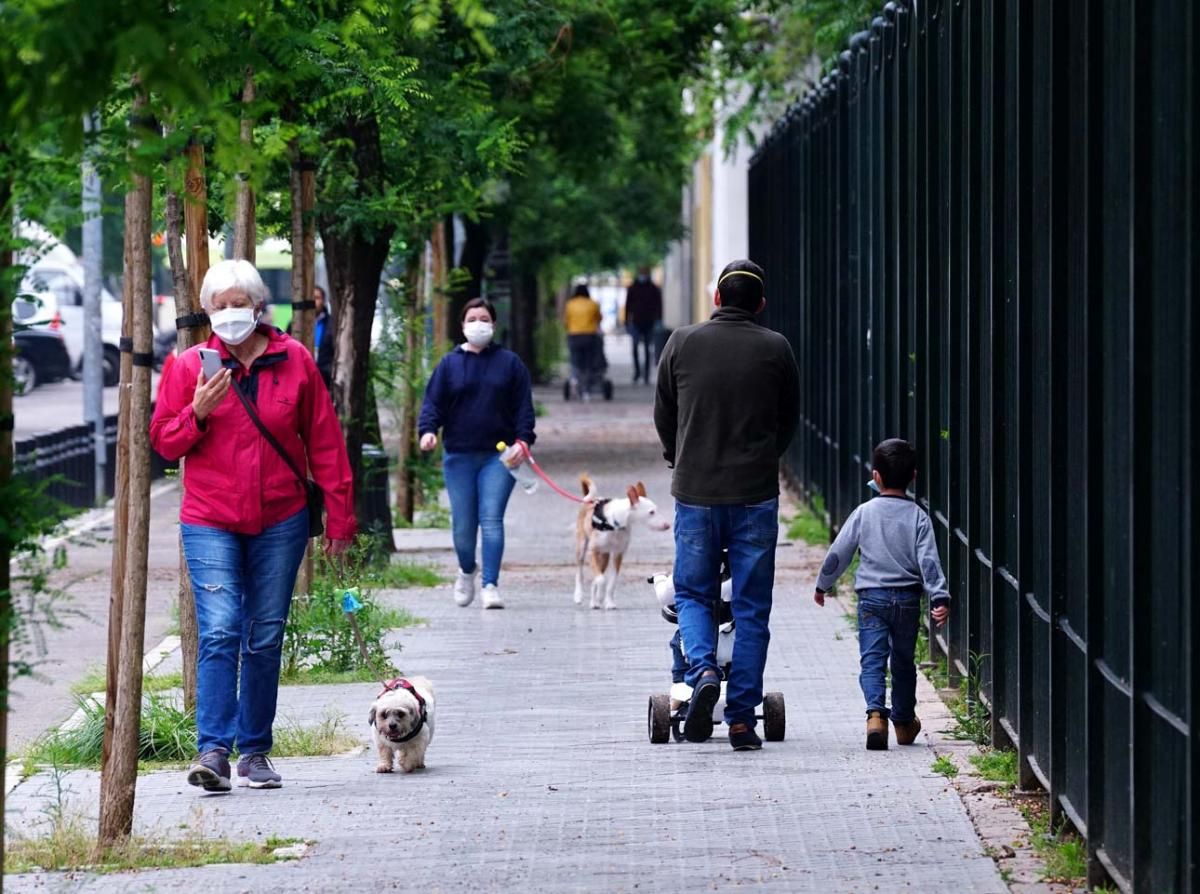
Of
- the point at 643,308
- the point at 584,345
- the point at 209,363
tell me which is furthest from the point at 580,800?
the point at 643,308

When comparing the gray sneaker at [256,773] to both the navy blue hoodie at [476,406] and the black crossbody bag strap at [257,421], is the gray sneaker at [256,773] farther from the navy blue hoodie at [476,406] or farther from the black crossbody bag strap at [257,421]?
the navy blue hoodie at [476,406]

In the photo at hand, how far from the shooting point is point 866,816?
7.51 meters

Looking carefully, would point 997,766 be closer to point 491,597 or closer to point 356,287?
point 491,597

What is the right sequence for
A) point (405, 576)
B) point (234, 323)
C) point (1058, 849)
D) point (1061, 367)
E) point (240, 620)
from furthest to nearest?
point (405, 576), point (240, 620), point (234, 323), point (1061, 367), point (1058, 849)

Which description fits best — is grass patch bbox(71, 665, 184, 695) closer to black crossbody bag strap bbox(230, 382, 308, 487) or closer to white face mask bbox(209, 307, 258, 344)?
black crossbody bag strap bbox(230, 382, 308, 487)

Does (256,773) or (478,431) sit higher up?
(478,431)

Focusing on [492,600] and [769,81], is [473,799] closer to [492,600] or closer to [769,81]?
[492,600]

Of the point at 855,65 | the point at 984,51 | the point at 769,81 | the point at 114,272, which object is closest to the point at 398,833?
the point at 984,51

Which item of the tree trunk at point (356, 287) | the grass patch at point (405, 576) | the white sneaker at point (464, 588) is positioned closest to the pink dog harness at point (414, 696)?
the white sneaker at point (464, 588)

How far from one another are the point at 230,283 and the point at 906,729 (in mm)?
3107

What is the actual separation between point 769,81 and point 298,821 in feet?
67.8

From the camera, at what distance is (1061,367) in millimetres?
7168

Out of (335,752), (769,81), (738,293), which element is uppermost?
(769,81)

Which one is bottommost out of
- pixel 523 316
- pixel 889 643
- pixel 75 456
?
pixel 889 643
